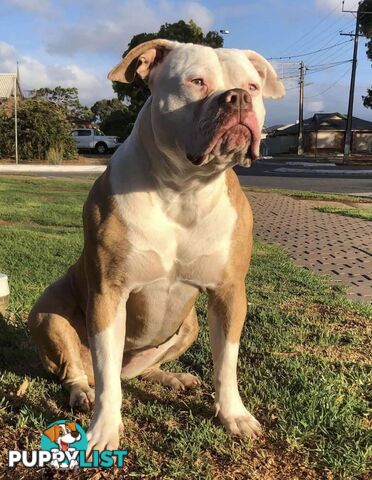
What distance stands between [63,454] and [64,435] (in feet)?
0.32

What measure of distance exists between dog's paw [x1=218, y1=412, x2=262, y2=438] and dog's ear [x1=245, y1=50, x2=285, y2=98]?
1.60m

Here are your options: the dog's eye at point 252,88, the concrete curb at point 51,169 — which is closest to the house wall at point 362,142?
the concrete curb at point 51,169

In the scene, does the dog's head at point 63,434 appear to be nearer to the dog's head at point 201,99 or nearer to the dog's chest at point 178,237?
Answer: the dog's chest at point 178,237

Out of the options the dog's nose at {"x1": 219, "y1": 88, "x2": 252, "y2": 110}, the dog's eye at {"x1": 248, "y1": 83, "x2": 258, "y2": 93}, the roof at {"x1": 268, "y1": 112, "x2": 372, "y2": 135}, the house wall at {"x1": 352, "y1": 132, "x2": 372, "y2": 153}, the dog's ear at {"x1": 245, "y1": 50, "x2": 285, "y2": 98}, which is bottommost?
the dog's nose at {"x1": 219, "y1": 88, "x2": 252, "y2": 110}

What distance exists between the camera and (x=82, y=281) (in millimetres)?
2818

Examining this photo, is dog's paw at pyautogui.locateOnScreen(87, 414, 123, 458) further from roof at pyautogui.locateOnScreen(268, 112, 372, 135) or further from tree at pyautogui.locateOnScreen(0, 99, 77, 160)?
roof at pyautogui.locateOnScreen(268, 112, 372, 135)

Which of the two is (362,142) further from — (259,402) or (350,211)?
(259,402)

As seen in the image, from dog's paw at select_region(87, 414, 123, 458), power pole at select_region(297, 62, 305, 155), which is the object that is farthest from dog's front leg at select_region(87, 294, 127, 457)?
power pole at select_region(297, 62, 305, 155)

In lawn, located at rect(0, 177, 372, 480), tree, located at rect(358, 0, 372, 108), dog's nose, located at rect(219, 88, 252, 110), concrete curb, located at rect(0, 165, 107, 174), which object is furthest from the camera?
tree, located at rect(358, 0, 372, 108)

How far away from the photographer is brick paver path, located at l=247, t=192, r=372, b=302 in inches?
231

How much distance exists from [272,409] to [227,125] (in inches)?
57.7

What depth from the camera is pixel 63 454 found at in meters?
2.22

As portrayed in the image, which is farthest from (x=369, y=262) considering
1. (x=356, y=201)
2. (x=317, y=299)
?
(x=356, y=201)

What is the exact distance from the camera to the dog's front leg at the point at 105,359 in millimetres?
2381
